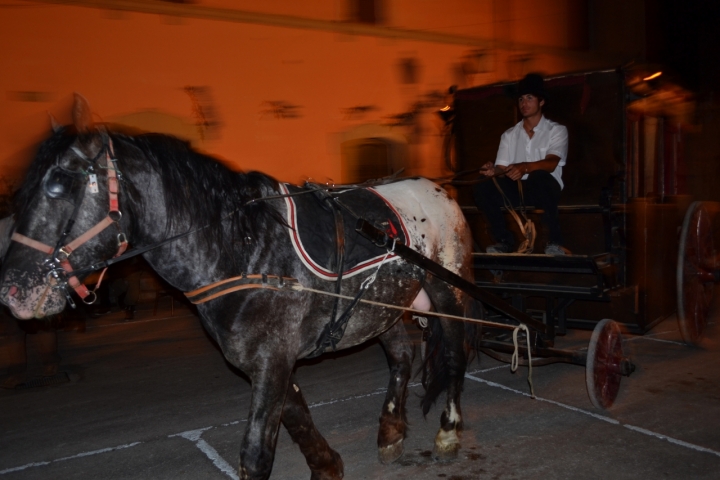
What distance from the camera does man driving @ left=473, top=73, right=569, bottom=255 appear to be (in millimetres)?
4562

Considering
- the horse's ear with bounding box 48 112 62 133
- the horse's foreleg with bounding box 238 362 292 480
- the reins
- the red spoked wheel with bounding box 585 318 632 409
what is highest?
the horse's ear with bounding box 48 112 62 133

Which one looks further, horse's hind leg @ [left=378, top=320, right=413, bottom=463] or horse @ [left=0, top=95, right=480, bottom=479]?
horse's hind leg @ [left=378, top=320, right=413, bottom=463]

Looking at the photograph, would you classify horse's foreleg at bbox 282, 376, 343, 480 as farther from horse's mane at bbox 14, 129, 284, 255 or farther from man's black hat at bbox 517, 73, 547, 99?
man's black hat at bbox 517, 73, 547, 99

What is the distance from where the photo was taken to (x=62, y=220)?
2.19 m

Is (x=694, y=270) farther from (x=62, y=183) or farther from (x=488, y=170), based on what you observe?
(x=62, y=183)

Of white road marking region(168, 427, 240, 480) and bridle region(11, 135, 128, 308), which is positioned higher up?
bridle region(11, 135, 128, 308)

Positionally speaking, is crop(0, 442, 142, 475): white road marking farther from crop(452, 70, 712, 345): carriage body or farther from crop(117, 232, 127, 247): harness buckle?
crop(452, 70, 712, 345): carriage body

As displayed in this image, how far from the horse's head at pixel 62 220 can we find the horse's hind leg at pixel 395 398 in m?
2.01

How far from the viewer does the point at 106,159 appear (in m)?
2.26

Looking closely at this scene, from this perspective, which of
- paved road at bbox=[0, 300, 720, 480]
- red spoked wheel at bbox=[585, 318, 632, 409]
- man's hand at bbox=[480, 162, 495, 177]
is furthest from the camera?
man's hand at bbox=[480, 162, 495, 177]

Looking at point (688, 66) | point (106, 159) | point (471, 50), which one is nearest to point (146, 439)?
point (106, 159)

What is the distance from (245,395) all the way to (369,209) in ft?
8.08

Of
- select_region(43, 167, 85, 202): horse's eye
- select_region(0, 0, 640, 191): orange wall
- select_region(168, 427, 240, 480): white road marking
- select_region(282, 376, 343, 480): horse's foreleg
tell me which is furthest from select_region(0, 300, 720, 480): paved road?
select_region(0, 0, 640, 191): orange wall

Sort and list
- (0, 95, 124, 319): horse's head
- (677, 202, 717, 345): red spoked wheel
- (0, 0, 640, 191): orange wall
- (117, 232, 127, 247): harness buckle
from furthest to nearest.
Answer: (0, 0, 640, 191): orange wall → (677, 202, 717, 345): red spoked wheel → (117, 232, 127, 247): harness buckle → (0, 95, 124, 319): horse's head
